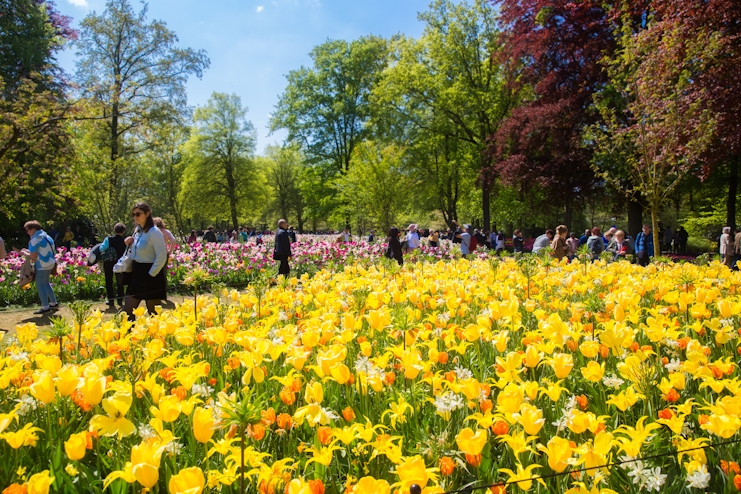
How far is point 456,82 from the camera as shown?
2381 cm

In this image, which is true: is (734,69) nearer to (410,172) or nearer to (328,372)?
(328,372)

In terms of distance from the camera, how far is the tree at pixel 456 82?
2370cm

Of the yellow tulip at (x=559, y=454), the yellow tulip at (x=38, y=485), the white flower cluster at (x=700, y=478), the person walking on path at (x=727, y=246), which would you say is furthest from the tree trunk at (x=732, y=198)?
the yellow tulip at (x=38, y=485)

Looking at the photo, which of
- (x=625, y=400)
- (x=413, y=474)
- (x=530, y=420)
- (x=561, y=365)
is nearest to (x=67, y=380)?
(x=413, y=474)

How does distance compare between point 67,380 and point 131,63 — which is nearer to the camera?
point 67,380

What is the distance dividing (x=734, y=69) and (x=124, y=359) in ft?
40.8

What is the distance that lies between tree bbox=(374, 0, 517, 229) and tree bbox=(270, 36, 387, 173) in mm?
7391

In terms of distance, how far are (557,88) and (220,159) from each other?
1048 inches

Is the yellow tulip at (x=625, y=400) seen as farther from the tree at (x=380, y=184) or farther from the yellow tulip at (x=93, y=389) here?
the tree at (x=380, y=184)

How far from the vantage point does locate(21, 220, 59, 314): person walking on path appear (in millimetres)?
7805

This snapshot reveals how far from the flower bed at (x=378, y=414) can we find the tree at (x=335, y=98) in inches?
1232

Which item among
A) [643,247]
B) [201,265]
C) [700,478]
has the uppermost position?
[700,478]

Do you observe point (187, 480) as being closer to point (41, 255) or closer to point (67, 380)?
point (67, 380)

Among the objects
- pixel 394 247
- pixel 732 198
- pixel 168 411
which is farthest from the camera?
pixel 732 198
